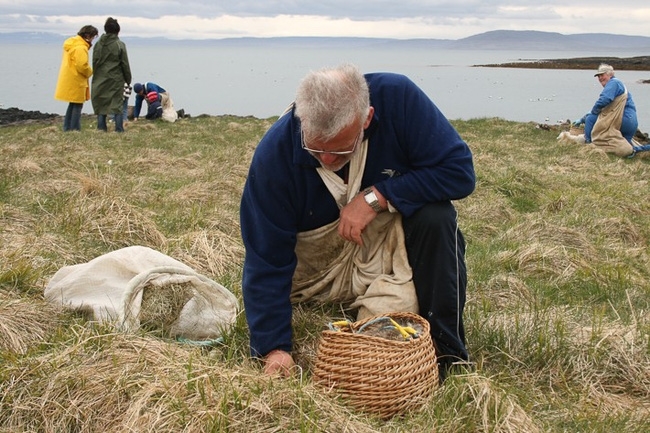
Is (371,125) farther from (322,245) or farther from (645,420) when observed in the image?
(645,420)

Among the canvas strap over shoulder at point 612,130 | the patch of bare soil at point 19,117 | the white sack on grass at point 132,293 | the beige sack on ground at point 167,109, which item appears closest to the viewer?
the white sack on grass at point 132,293

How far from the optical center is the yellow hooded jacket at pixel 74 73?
12.7 m

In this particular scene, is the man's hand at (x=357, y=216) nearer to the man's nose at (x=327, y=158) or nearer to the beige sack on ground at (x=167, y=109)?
the man's nose at (x=327, y=158)

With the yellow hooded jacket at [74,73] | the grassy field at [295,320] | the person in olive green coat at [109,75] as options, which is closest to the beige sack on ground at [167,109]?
the person in olive green coat at [109,75]

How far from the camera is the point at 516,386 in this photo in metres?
3.07

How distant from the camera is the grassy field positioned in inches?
97.7

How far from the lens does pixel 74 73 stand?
42.2 feet

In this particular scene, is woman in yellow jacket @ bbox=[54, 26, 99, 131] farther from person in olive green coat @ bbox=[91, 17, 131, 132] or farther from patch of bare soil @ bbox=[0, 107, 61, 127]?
patch of bare soil @ bbox=[0, 107, 61, 127]

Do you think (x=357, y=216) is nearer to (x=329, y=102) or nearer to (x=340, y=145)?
(x=340, y=145)

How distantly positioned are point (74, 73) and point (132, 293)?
34.1 ft

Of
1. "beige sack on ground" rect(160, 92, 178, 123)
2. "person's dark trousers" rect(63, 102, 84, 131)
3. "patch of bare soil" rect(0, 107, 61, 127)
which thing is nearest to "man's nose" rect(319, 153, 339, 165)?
"person's dark trousers" rect(63, 102, 84, 131)

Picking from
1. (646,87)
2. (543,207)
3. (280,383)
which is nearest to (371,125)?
(280,383)

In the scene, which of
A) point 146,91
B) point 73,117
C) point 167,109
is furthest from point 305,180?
point 146,91

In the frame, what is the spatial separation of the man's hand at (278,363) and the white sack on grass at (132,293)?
407mm
